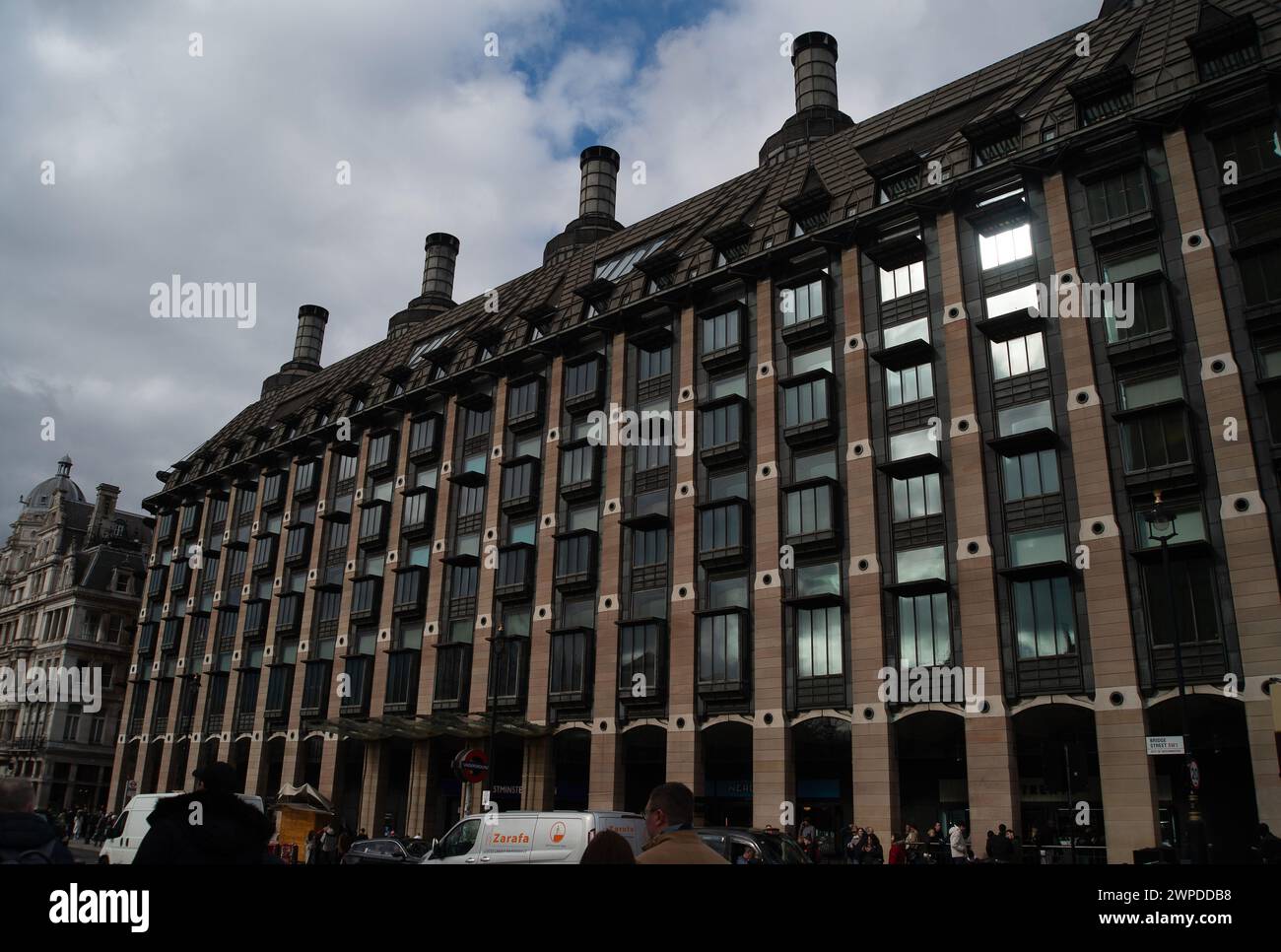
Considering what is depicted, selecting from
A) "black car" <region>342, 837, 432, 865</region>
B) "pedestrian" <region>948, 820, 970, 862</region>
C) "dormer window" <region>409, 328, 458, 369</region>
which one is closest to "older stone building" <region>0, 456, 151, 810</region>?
"dormer window" <region>409, 328, 458, 369</region>

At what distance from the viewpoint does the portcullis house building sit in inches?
1113

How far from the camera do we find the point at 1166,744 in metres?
23.7

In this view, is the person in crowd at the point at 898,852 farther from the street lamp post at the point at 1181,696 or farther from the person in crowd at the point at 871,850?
the street lamp post at the point at 1181,696

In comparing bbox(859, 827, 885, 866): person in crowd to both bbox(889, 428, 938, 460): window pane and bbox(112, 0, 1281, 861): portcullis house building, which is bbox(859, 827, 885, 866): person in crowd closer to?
bbox(112, 0, 1281, 861): portcullis house building

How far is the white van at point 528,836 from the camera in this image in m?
18.1

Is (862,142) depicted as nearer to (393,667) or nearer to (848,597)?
(848,597)

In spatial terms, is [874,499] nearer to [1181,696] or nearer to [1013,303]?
[1013,303]

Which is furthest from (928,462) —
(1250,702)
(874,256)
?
(1250,702)

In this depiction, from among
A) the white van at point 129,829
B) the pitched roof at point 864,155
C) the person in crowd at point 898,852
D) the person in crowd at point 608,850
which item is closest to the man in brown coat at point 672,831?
the person in crowd at point 608,850

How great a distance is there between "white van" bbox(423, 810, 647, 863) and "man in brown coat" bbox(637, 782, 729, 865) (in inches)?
498

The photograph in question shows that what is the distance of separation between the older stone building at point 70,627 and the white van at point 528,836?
63.1m

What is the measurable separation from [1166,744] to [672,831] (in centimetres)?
2283

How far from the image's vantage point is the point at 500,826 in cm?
1906
